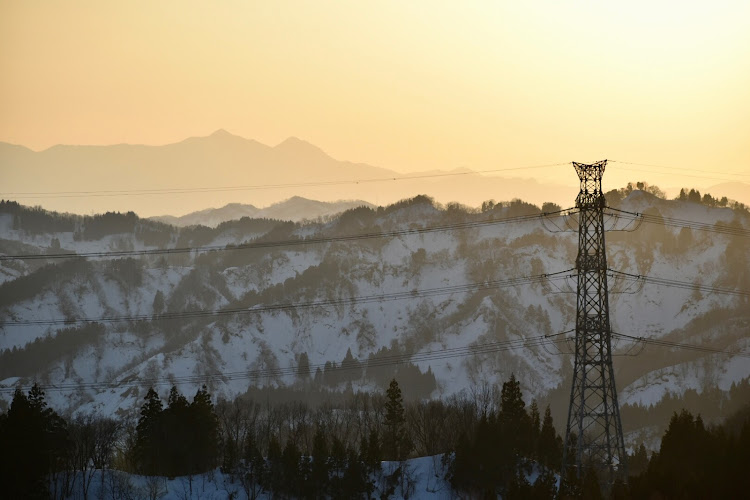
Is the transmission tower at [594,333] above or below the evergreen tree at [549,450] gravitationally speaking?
above

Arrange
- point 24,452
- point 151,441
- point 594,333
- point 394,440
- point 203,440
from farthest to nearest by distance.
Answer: point 394,440 → point 151,441 → point 203,440 → point 24,452 → point 594,333

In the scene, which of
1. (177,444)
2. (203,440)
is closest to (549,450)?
(203,440)

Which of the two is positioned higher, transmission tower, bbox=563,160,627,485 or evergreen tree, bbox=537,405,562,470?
transmission tower, bbox=563,160,627,485

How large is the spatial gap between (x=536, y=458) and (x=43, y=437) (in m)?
39.5

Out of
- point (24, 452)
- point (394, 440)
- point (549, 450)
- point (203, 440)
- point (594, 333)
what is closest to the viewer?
point (594, 333)

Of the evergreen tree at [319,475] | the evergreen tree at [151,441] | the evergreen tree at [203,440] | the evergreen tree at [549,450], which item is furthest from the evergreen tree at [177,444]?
the evergreen tree at [549,450]

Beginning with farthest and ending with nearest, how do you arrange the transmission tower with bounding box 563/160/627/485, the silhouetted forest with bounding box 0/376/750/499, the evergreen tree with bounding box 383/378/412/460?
the evergreen tree with bounding box 383/378/412/460, the silhouetted forest with bounding box 0/376/750/499, the transmission tower with bounding box 563/160/627/485

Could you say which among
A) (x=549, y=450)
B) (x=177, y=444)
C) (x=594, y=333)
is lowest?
(x=549, y=450)

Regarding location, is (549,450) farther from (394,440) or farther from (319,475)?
(319,475)

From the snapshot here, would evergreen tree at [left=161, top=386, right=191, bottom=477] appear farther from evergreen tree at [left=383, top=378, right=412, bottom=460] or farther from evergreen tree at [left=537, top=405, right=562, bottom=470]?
evergreen tree at [left=537, top=405, right=562, bottom=470]

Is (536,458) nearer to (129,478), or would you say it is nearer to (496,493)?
(496,493)

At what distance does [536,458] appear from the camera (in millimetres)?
102375

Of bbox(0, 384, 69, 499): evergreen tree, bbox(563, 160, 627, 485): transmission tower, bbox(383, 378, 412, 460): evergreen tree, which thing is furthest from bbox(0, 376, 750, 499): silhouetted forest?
bbox(563, 160, 627, 485): transmission tower

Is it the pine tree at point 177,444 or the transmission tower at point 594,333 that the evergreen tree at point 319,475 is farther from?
the transmission tower at point 594,333
